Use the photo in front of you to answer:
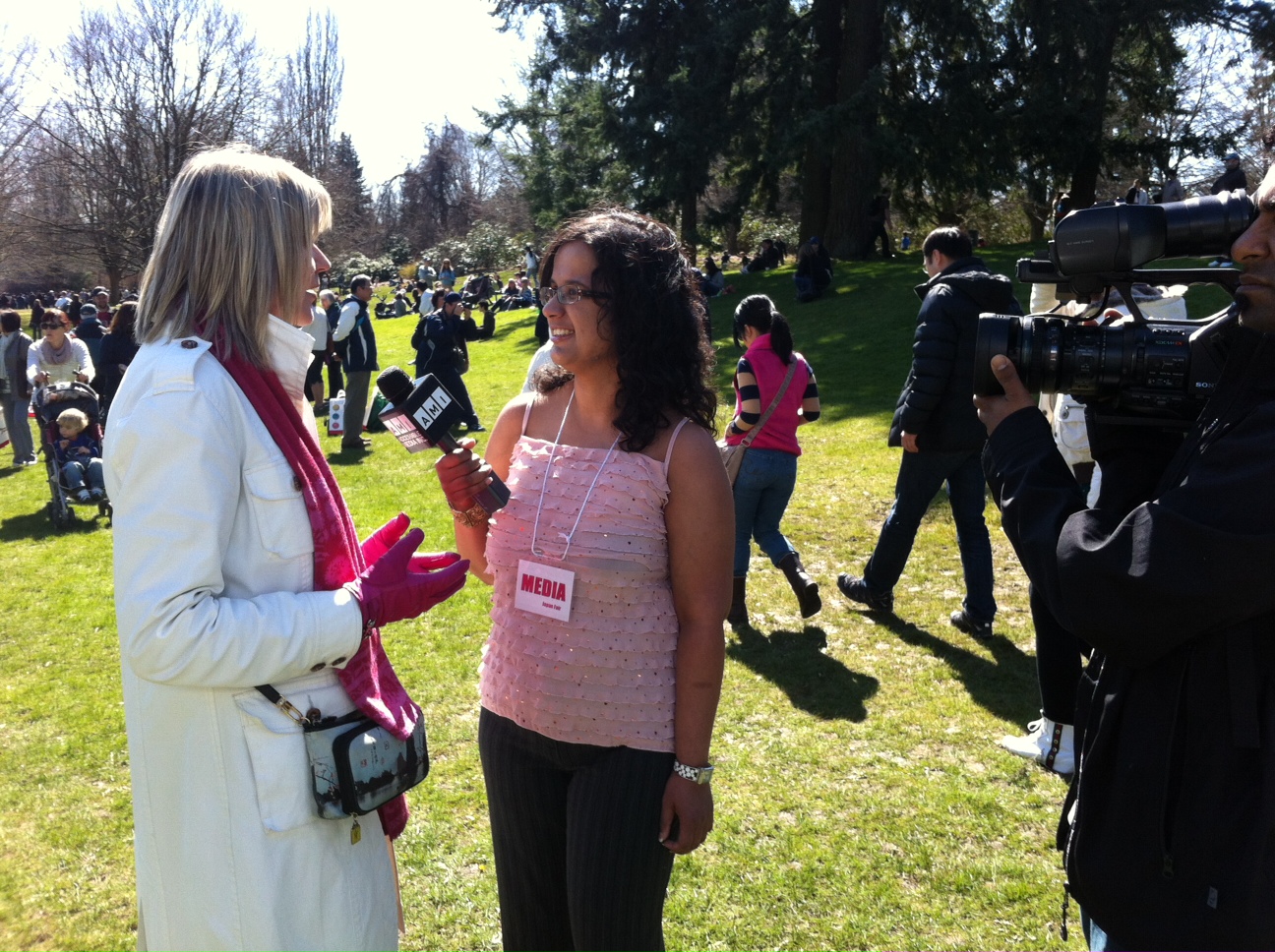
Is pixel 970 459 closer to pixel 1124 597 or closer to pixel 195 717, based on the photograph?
pixel 1124 597

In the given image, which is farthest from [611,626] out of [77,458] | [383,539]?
[77,458]

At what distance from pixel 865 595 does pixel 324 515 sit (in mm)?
4575

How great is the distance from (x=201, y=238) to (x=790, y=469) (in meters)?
4.43

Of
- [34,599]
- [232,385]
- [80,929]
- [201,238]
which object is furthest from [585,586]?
[34,599]

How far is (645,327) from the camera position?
222 cm

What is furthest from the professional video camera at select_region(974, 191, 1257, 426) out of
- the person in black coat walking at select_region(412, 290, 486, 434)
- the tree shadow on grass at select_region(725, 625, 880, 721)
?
the person in black coat walking at select_region(412, 290, 486, 434)

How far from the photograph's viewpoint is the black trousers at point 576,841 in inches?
81.9

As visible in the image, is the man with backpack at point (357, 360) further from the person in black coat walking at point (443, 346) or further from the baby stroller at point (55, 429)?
the baby stroller at point (55, 429)

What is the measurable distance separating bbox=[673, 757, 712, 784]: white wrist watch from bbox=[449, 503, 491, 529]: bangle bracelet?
738 mm

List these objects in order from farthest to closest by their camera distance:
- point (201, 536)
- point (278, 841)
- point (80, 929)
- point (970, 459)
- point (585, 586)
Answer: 1. point (970, 459)
2. point (80, 929)
3. point (585, 586)
4. point (278, 841)
5. point (201, 536)

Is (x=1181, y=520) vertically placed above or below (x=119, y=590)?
above

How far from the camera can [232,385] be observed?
1.80 m

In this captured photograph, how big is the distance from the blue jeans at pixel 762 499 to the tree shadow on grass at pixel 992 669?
2.75ft

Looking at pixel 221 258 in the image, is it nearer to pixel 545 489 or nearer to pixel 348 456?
pixel 545 489
